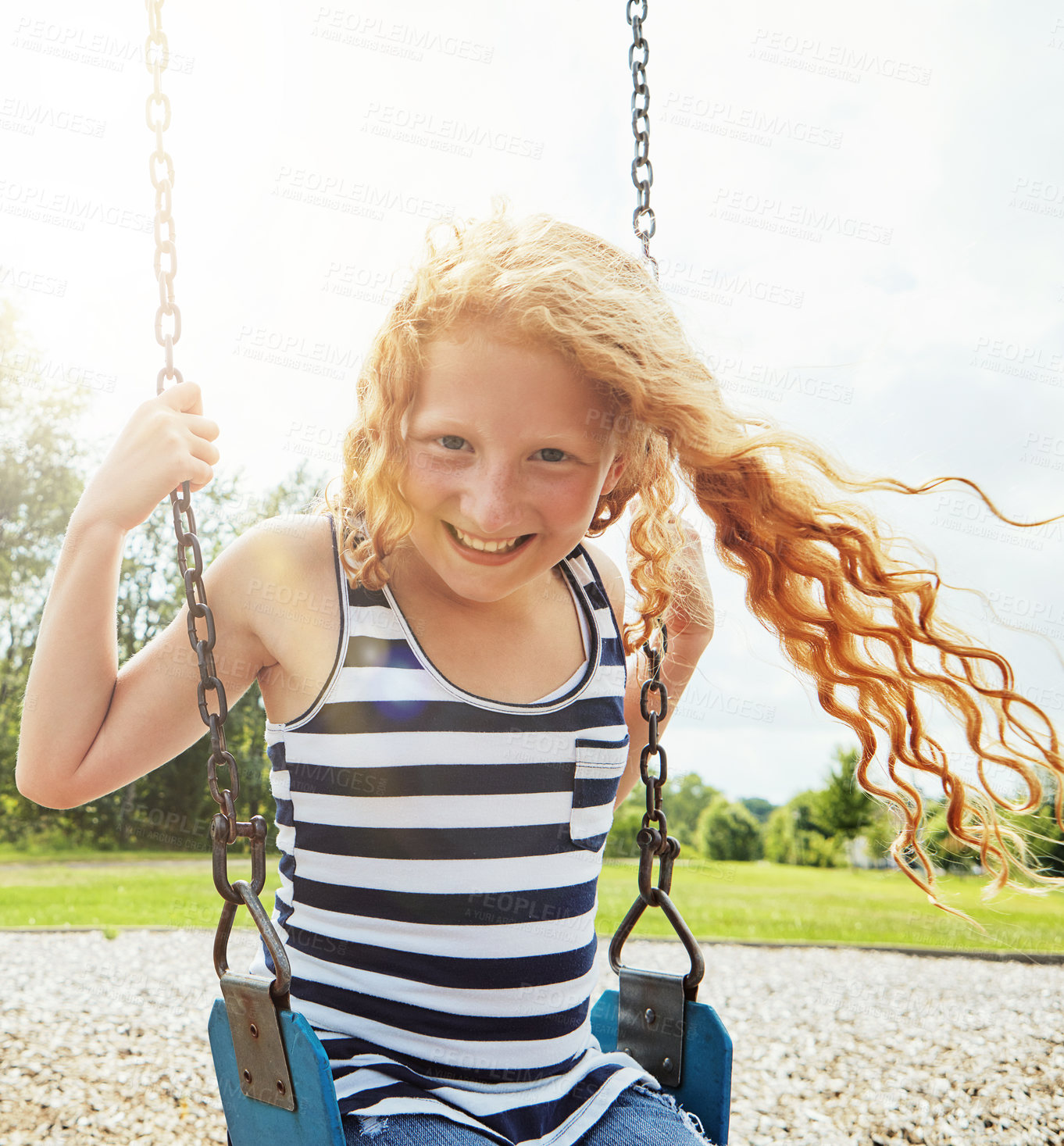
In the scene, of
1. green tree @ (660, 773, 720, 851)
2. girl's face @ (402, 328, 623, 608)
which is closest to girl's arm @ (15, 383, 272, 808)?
girl's face @ (402, 328, 623, 608)

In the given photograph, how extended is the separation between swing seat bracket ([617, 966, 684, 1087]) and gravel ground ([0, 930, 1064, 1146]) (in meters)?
2.04

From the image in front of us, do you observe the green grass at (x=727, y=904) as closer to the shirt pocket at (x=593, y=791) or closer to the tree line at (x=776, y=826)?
the tree line at (x=776, y=826)

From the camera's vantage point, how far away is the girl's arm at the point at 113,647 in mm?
1182

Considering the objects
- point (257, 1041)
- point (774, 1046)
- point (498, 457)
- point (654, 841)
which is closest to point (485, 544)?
point (498, 457)

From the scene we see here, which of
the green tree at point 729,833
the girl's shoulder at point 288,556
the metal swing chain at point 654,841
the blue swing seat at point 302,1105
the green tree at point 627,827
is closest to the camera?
the blue swing seat at point 302,1105

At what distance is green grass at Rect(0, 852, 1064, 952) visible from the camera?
6523 mm

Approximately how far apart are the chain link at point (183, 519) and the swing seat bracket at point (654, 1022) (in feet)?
2.20

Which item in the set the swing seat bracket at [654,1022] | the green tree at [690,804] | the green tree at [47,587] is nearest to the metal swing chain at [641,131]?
the swing seat bracket at [654,1022]

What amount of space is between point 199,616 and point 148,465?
22cm

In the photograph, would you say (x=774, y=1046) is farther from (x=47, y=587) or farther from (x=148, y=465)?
(x=47, y=587)

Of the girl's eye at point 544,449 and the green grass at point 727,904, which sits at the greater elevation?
the girl's eye at point 544,449

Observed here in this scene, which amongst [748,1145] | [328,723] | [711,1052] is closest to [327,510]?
[328,723]

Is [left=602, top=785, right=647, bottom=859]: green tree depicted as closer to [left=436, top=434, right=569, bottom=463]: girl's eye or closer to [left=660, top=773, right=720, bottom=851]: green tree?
[left=660, top=773, right=720, bottom=851]: green tree

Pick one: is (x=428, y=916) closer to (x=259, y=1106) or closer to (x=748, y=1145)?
(x=259, y=1106)
